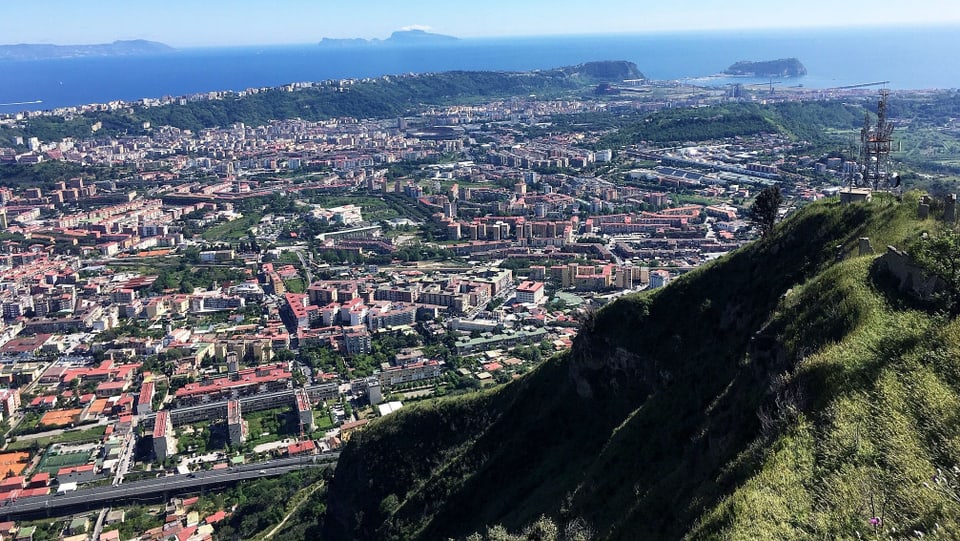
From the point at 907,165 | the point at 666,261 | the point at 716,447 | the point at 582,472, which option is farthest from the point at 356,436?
the point at 907,165

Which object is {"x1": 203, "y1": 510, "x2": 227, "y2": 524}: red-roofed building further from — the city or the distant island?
the distant island

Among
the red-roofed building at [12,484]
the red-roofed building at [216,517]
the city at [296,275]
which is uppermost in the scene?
the city at [296,275]

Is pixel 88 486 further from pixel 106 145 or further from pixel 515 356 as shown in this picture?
pixel 106 145

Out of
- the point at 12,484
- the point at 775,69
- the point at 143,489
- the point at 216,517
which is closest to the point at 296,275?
the point at 12,484

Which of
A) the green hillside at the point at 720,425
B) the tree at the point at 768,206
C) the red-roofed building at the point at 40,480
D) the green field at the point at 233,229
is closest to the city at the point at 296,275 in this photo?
the red-roofed building at the point at 40,480

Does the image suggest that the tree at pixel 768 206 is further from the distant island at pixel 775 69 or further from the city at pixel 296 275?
the distant island at pixel 775 69

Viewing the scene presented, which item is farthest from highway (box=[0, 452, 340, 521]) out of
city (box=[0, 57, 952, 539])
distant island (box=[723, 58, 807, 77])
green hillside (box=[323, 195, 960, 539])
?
distant island (box=[723, 58, 807, 77])

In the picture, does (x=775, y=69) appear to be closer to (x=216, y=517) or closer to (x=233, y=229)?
(x=233, y=229)
